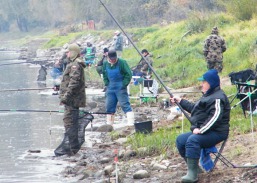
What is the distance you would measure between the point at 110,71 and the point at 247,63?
19.9 ft

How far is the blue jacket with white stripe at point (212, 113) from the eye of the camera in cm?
856

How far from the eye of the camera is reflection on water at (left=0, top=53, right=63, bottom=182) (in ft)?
37.7

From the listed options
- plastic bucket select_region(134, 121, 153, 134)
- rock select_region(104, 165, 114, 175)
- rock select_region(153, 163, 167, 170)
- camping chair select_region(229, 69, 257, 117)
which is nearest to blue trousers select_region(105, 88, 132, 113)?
plastic bucket select_region(134, 121, 153, 134)

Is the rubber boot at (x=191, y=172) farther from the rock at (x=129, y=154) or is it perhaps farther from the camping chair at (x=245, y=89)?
the rock at (x=129, y=154)

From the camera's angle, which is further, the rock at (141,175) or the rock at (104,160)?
the rock at (104,160)

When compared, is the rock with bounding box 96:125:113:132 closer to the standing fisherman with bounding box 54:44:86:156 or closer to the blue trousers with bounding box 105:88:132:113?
the blue trousers with bounding box 105:88:132:113

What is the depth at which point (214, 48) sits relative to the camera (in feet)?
62.0

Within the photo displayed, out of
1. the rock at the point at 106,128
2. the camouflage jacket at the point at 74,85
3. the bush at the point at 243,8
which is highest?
the bush at the point at 243,8

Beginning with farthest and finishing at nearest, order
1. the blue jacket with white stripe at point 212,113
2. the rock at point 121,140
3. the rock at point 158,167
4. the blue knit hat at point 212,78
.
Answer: the rock at point 121,140, the rock at point 158,167, the blue knit hat at point 212,78, the blue jacket with white stripe at point 212,113

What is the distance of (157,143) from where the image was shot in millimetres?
11570

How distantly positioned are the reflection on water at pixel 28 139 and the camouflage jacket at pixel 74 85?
41.0 inches

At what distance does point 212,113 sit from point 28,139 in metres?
7.08

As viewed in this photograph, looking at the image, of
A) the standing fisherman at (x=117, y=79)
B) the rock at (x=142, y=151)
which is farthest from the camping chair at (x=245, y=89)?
the standing fisherman at (x=117, y=79)

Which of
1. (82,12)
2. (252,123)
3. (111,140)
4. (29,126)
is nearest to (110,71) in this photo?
(111,140)
